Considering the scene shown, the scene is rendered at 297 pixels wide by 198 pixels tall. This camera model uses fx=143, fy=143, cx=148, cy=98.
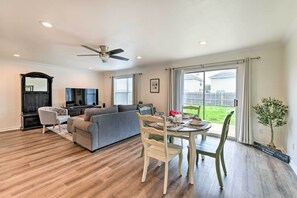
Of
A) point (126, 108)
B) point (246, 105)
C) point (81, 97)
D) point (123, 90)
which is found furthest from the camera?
point (123, 90)

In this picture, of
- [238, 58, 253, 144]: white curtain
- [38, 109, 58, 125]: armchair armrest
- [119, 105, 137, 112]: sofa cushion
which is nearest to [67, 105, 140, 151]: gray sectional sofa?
[119, 105, 137, 112]: sofa cushion

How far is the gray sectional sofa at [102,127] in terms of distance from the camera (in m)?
3.18

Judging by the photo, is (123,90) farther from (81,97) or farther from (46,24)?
(46,24)

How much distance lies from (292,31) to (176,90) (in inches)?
119

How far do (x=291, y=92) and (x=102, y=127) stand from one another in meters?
3.91

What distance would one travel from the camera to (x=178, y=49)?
12.2ft

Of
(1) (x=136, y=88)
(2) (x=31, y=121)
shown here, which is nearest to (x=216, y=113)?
(1) (x=136, y=88)

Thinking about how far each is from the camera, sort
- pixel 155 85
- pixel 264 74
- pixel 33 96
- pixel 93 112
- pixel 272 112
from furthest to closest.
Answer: pixel 155 85 < pixel 33 96 < pixel 264 74 < pixel 93 112 < pixel 272 112

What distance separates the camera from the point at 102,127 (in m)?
3.34

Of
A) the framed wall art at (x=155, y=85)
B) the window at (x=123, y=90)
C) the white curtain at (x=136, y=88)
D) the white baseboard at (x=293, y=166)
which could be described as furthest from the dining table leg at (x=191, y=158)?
the window at (x=123, y=90)

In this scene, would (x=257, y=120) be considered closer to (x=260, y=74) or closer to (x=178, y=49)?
(x=260, y=74)

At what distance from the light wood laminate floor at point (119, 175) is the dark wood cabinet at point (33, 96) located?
175 centimetres

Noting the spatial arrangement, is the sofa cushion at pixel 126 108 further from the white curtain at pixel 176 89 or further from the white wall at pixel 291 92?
the white wall at pixel 291 92

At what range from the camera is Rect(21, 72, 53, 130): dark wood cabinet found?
16.2ft
